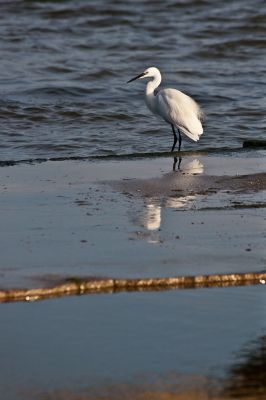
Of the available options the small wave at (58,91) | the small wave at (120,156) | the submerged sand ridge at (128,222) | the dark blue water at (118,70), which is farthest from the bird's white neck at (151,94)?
the submerged sand ridge at (128,222)

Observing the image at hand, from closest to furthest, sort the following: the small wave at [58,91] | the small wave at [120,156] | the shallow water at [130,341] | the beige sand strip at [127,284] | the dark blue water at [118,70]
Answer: the shallow water at [130,341], the beige sand strip at [127,284], the small wave at [120,156], the dark blue water at [118,70], the small wave at [58,91]

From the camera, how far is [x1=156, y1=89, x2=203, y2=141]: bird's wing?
15.5 metres

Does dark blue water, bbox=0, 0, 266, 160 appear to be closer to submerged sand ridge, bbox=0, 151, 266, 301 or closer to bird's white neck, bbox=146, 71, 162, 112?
bird's white neck, bbox=146, 71, 162, 112

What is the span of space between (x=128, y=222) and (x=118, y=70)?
575 inches

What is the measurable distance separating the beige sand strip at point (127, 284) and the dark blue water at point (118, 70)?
7.44m

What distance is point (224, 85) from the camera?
21.8 m

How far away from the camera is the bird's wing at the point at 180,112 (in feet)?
51.0

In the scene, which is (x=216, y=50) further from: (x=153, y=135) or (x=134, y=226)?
(x=134, y=226)

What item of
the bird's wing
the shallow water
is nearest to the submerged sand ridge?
the shallow water

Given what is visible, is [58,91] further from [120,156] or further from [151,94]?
[120,156]

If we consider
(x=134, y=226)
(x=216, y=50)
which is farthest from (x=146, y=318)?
(x=216, y=50)

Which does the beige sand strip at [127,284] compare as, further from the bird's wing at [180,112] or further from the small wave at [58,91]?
the small wave at [58,91]

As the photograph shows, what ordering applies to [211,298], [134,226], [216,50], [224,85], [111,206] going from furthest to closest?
1. [216,50]
2. [224,85]
3. [111,206]
4. [134,226]
5. [211,298]

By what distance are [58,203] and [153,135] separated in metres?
7.35
